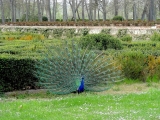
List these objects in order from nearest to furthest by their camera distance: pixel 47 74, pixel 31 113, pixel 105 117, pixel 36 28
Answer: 1. pixel 105 117
2. pixel 31 113
3. pixel 47 74
4. pixel 36 28

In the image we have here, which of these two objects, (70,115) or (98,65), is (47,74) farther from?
(70,115)

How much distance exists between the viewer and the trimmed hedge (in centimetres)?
1112

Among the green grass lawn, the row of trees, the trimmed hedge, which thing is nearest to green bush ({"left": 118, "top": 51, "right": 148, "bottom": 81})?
the green grass lawn

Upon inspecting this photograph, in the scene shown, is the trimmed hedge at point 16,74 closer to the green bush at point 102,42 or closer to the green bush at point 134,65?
the green bush at point 134,65

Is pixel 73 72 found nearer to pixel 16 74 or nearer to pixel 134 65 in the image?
pixel 16 74

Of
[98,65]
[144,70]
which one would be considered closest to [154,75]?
[144,70]

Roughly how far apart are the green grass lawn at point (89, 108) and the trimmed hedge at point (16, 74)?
185cm

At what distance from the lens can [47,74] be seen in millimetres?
10164

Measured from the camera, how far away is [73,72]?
997 centimetres

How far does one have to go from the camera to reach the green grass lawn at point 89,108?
7332 millimetres

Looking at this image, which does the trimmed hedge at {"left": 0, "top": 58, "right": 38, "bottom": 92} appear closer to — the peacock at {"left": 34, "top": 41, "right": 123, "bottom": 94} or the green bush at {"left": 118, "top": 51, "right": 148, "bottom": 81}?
the peacock at {"left": 34, "top": 41, "right": 123, "bottom": 94}

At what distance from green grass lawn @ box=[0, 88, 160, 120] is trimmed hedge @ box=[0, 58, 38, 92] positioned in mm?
1851

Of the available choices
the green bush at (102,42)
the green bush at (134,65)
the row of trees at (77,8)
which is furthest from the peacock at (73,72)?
the row of trees at (77,8)

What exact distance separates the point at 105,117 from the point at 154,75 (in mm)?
5875
